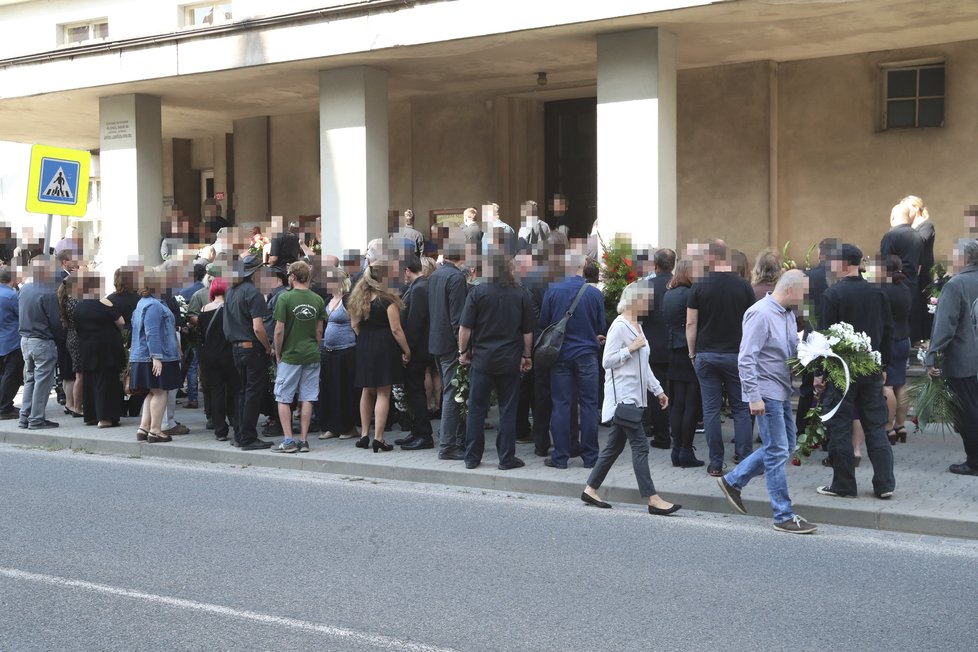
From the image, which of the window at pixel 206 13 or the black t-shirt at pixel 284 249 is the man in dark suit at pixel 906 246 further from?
the window at pixel 206 13

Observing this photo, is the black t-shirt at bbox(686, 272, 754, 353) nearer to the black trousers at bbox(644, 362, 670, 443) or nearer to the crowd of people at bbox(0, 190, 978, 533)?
the crowd of people at bbox(0, 190, 978, 533)

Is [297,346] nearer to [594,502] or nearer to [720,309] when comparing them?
[594,502]

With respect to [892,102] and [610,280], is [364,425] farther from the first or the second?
[892,102]

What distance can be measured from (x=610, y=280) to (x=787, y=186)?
20.1ft

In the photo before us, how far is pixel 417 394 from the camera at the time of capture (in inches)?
461

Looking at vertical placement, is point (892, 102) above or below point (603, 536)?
above

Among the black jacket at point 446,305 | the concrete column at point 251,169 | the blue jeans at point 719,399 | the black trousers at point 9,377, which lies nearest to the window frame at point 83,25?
the concrete column at point 251,169

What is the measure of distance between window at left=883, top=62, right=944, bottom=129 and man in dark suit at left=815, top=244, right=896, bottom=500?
825cm

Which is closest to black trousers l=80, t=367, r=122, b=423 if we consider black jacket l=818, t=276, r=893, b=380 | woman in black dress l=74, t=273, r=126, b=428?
woman in black dress l=74, t=273, r=126, b=428

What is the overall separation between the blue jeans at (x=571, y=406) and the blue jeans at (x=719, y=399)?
3.73 feet

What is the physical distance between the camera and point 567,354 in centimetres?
1047

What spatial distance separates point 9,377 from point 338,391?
5.18 meters

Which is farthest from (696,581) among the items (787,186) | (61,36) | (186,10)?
(61,36)

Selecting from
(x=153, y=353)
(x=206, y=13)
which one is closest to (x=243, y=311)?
(x=153, y=353)
